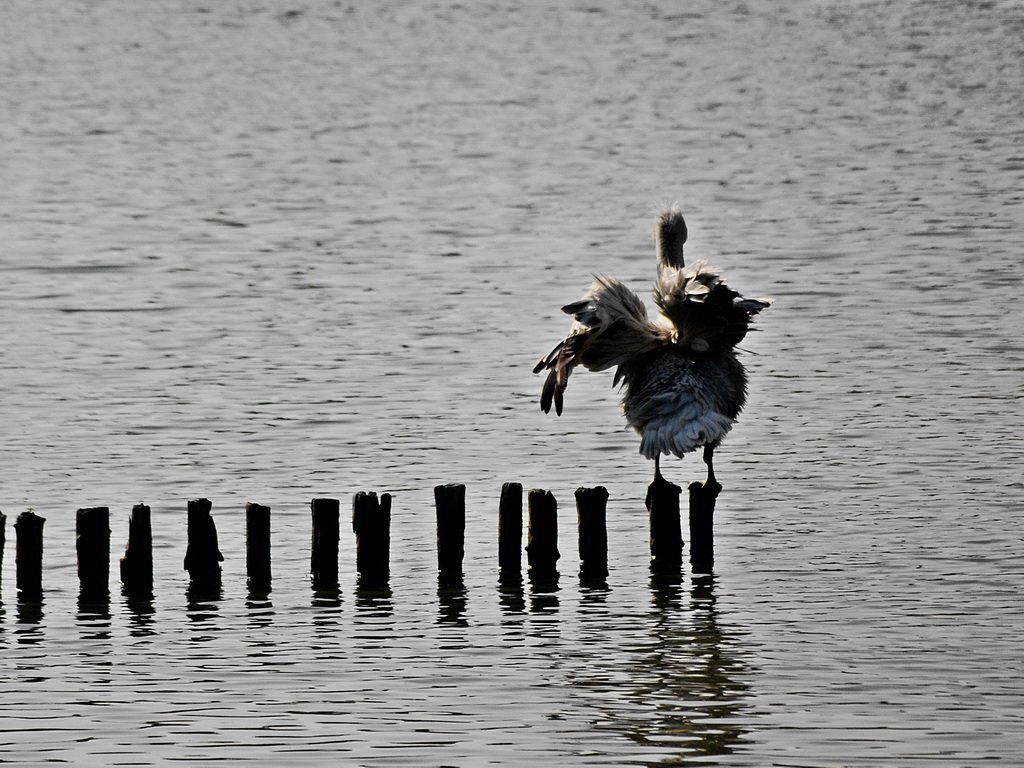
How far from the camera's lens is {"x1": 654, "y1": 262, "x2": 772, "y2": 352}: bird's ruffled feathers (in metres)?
13.4

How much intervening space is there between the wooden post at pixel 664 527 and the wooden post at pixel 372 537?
176cm

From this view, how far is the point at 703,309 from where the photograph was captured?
13375mm

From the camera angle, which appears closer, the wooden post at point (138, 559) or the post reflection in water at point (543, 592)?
the wooden post at point (138, 559)

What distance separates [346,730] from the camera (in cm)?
1085

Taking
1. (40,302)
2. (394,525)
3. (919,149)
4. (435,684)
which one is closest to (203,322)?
(40,302)

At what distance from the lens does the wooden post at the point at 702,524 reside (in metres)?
13.4

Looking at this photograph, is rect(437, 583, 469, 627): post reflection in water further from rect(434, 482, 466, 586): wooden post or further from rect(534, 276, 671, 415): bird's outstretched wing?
rect(534, 276, 671, 415): bird's outstretched wing

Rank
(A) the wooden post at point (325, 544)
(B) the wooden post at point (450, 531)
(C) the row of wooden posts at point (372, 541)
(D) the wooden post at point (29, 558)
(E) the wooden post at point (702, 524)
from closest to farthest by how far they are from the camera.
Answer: (D) the wooden post at point (29, 558) → (C) the row of wooden posts at point (372, 541) → (A) the wooden post at point (325, 544) → (B) the wooden post at point (450, 531) → (E) the wooden post at point (702, 524)

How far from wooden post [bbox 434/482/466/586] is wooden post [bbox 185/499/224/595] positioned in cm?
144

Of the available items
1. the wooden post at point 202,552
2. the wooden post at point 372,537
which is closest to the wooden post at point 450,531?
the wooden post at point 372,537

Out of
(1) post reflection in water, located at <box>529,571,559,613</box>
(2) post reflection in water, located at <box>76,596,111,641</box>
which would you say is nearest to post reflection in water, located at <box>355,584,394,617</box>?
(1) post reflection in water, located at <box>529,571,559,613</box>

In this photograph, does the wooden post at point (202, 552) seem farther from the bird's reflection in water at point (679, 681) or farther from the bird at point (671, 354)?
the bird's reflection in water at point (679, 681)

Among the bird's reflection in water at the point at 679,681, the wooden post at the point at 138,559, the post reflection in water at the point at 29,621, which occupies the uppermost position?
the wooden post at the point at 138,559

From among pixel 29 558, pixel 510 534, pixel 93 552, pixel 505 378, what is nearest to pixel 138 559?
pixel 93 552
